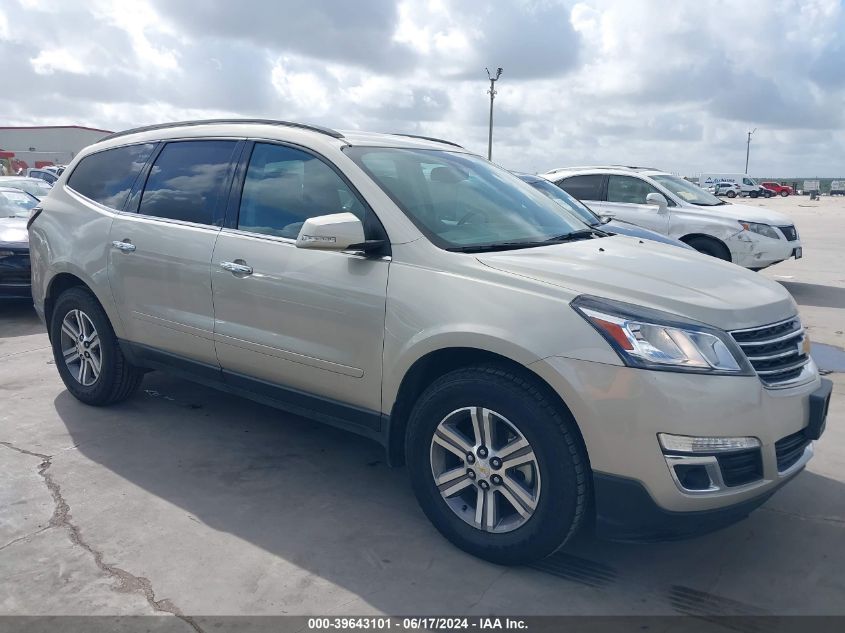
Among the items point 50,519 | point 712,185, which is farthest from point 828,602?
point 712,185

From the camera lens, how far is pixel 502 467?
3045 mm

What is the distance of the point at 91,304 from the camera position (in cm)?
488

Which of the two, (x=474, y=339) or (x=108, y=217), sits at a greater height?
(x=108, y=217)

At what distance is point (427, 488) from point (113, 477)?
1.82 m

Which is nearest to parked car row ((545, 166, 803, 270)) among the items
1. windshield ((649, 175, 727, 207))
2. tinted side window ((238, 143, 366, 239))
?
windshield ((649, 175, 727, 207))

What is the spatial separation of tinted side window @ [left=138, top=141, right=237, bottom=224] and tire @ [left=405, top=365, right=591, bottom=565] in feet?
6.04

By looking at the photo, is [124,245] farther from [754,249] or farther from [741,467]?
[754,249]

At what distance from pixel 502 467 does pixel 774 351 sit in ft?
3.86

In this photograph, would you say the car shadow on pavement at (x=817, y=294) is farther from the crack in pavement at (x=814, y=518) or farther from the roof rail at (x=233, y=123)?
the roof rail at (x=233, y=123)

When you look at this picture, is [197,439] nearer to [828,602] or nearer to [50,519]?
[50,519]

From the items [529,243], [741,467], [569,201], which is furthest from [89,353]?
[569,201]

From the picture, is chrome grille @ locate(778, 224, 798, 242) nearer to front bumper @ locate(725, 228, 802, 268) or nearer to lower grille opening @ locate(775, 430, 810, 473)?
front bumper @ locate(725, 228, 802, 268)

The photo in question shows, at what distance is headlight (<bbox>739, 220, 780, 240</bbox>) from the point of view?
10.1m

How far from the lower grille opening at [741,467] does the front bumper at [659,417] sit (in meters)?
0.02
